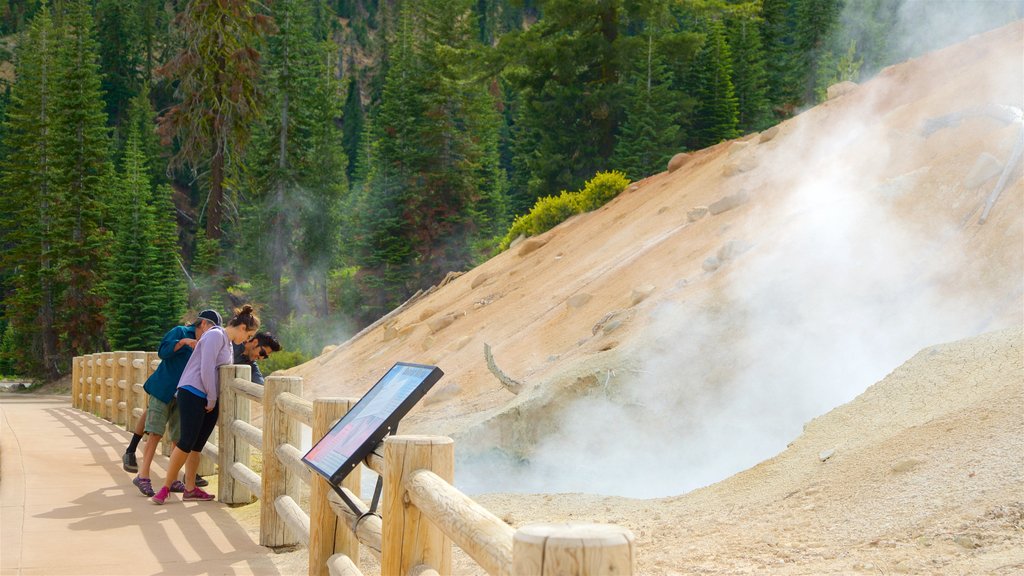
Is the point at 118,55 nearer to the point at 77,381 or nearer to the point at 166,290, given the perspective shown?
the point at 166,290

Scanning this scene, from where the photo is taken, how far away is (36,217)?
148 ft

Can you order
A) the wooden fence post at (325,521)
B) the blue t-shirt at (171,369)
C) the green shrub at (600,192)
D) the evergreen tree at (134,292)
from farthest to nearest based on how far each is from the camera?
the evergreen tree at (134,292), the green shrub at (600,192), the blue t-shirt at (171,369), the wooden fence post at (325,521)

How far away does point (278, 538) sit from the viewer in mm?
6691

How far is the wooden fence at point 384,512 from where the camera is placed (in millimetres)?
2070

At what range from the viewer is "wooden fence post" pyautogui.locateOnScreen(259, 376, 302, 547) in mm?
6609

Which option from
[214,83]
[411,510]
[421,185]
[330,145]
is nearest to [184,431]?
[411,510]

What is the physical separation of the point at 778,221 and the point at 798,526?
843 cm

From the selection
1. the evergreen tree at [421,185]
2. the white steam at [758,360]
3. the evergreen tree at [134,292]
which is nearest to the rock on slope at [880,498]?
the white steam at [758,360]

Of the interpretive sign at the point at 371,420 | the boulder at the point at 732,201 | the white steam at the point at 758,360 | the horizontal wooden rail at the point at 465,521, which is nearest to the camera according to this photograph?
the horizontal wooden rail at the point at 465,521

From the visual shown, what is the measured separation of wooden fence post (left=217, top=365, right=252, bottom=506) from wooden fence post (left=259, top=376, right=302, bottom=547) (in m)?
1.41

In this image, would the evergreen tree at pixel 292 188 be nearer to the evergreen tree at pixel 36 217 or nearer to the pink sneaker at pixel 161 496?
the evergreen tree at pixel 36 217

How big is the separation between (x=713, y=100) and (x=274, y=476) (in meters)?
35.1

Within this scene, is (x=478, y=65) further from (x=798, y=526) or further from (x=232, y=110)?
(x=798, y=526)

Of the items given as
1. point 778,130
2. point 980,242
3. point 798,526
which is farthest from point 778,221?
point 798,526
